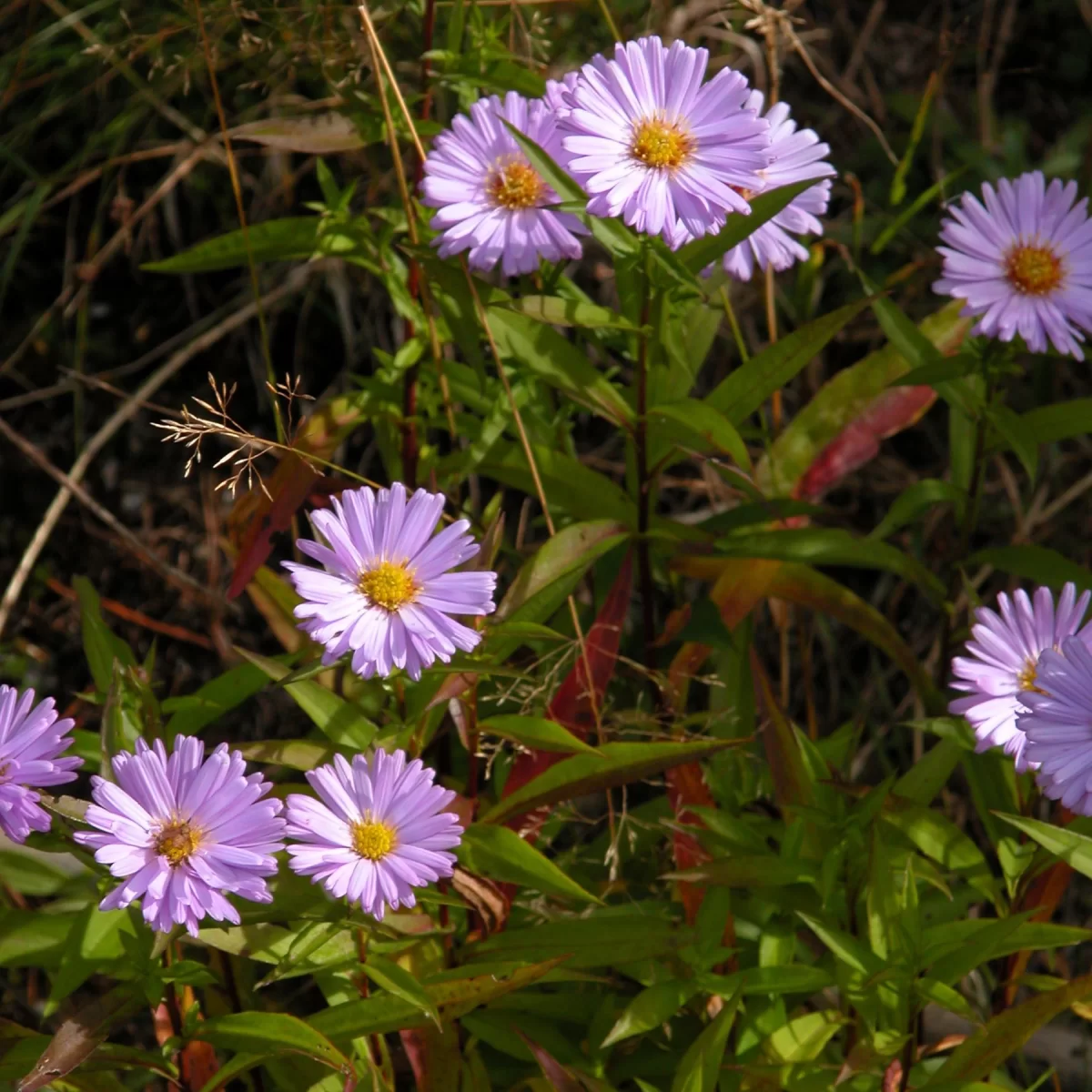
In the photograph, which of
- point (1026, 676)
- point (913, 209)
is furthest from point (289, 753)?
point (913, 209)

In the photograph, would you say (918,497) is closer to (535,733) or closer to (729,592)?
(729,592)

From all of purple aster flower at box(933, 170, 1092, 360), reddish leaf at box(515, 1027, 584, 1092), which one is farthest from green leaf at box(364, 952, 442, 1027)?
purple aster flower at box(933, 170, 1092, 360)

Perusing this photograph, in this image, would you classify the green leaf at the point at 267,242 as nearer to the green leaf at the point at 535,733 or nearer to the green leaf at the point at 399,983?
the green leaf at the point at 535,733

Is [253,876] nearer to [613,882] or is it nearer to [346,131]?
[613,882]

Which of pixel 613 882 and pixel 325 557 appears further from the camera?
pixel 613 882

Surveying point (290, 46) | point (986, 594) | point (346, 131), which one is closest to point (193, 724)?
point (346, 131)

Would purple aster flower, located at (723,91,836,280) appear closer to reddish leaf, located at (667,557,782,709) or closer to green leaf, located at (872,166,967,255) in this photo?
green leaf, located at (872,166,967,255)
